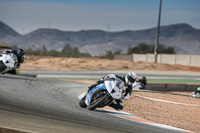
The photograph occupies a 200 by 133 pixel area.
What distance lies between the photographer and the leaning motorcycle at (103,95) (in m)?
9.21

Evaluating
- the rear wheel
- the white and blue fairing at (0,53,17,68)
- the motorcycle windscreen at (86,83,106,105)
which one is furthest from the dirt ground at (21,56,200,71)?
the motorcycle windscreen at (86,83,106,105)

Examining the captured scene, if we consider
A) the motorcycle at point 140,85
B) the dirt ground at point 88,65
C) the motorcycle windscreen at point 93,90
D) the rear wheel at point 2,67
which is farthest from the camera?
the dirt ground at point 88,65

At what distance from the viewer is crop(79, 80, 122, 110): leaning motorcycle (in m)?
9.21

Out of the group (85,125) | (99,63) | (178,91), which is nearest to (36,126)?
(85,125)

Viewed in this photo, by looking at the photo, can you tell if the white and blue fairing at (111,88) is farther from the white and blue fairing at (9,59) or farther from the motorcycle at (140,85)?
the motorcycle at (140,85)

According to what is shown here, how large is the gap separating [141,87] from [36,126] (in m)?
14.2

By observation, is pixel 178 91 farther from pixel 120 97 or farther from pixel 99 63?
pixel 99 63

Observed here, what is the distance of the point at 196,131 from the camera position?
895 cm

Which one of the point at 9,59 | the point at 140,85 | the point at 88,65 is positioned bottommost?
the point at 88,65

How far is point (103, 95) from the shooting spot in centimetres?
931

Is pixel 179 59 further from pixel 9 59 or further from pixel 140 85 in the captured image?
pixel 9 59

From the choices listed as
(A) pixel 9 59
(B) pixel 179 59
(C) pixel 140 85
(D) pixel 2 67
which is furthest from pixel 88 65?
(D) pixel 2 67

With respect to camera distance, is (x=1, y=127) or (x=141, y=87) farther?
(x=141, y=87)

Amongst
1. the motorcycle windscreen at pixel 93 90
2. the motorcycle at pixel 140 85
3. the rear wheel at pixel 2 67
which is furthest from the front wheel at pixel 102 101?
the motorcycle at pixel 140 85
